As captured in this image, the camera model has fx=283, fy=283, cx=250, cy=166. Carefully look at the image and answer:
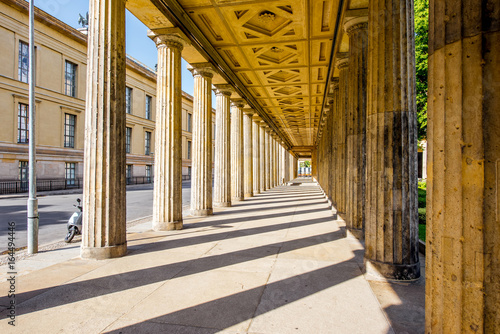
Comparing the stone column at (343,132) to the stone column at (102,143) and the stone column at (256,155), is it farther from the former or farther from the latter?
the stone column at (256,155)

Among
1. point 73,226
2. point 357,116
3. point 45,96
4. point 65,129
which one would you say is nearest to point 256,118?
point 357,116

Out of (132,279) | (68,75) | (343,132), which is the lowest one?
(132,279)

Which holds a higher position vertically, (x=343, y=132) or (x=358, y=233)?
(x=343, y=132)

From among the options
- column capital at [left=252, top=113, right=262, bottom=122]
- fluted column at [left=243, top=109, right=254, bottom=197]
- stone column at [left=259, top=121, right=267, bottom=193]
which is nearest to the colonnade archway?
fluted column at [left=243, top=109, right=254, bottom=197]

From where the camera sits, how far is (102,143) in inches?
232

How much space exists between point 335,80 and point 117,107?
9268mm

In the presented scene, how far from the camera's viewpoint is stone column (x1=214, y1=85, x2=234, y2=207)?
14578 millimetres

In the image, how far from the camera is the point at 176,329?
10.3ft

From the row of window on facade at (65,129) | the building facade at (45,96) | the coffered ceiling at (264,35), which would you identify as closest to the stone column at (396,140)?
the coffered ceiling at (264,35)

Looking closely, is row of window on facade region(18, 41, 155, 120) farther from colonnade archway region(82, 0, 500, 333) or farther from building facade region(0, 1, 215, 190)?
colonnade archway region(82, 0, 500, 333)

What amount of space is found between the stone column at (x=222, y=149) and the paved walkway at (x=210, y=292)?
7620 millimetres

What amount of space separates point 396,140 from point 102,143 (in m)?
5.61

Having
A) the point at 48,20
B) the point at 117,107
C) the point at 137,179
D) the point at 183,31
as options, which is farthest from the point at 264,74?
the point at 137,179

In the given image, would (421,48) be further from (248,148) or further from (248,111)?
(248,148)
